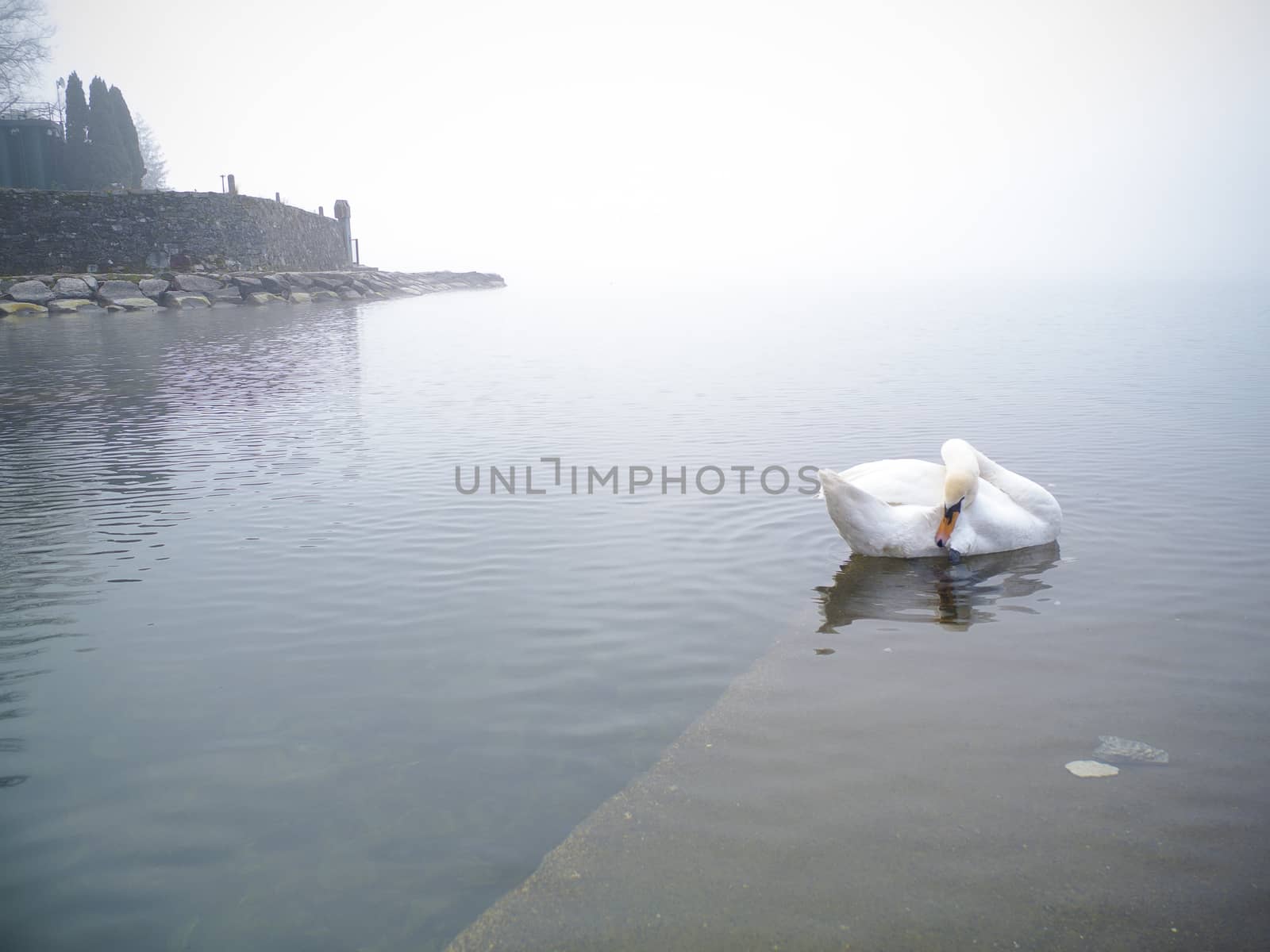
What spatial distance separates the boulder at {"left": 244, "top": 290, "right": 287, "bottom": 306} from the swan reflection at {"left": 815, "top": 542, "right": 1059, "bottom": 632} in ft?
126

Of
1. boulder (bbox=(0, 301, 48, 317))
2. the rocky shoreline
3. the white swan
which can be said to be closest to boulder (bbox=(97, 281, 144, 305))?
the rocky shoreline

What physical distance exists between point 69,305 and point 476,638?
34.5m

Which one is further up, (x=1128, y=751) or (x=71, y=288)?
(x=71, y=288)

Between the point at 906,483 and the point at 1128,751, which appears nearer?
the point at 1128,751

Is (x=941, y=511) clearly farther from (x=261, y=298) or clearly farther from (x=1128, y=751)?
(x=261, y=298)

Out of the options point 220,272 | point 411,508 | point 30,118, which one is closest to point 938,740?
point 411,508

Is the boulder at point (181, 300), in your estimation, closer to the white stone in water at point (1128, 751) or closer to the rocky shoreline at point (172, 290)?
the rocky shoreline at point (172, 290)

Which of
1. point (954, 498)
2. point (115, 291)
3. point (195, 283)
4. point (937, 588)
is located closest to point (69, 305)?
point (115, 291)

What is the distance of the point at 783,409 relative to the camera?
49.3 feet

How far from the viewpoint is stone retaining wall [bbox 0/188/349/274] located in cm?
3641

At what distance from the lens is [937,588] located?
6.65m

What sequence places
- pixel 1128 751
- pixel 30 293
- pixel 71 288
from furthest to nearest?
pixel 71 288
pixel 30 293
pixel 1128 751

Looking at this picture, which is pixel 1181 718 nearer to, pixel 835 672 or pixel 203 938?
pixel 835 672

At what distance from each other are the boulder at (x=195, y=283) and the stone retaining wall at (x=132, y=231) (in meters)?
1.97
